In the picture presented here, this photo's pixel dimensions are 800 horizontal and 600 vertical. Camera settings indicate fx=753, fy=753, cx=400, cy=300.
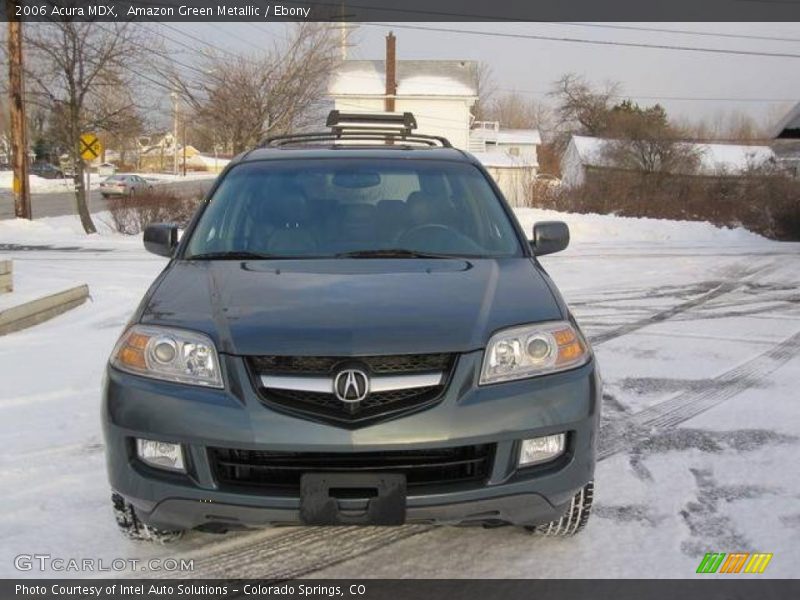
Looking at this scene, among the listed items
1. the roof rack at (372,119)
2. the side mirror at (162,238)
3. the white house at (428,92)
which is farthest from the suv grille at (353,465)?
the white house at (428,92)

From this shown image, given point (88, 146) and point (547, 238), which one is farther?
point (88, 146)

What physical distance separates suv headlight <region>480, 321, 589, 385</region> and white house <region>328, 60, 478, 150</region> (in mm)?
36118

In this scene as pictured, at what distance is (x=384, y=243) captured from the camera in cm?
377

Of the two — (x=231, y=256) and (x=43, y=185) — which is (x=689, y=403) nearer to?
(x=231, y=256)

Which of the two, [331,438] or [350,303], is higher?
[350,303]

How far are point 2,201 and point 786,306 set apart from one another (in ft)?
128

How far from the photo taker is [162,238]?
412 cm

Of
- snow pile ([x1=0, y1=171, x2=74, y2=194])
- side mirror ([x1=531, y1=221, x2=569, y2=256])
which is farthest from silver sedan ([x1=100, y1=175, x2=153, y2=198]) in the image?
side mirror ([x1=531, y1=221, x2=569, y2=256])

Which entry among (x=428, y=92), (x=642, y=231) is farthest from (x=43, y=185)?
(x=642, y=231)

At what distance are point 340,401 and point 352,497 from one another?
0.32 metres

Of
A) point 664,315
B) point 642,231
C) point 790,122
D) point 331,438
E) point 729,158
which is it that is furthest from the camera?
point 729,158

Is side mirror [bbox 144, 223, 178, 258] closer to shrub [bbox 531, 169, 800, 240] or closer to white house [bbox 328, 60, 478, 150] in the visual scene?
shrub [bbox 531, 169, 800, 240]

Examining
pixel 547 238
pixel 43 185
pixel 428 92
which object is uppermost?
pixel 428 92

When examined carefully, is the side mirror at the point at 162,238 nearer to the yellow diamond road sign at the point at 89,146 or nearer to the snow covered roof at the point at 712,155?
the yellow diamond road sign at the point at 89,146
